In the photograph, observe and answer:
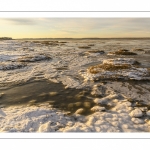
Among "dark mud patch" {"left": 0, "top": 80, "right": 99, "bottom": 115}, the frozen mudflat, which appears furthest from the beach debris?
"dark mud patch" {"left": 0, "top": 80, "right": 99, "bottom": 115}

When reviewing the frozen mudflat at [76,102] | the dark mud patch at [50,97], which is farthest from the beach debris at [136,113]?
the dark mud patch at [50,97]

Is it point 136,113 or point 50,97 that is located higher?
point 50,97

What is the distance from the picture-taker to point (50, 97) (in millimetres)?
7973

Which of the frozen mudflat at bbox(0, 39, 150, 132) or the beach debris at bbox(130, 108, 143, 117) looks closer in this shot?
the frozen mudflat at bbox(0, 39, 150, 132)

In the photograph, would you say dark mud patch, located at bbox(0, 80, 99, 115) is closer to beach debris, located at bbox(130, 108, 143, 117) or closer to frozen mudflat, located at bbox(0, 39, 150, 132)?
frozen mudflat, located at bbox(0, 39, 150, 132)

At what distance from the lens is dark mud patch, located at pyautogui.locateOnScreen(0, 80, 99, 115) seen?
7055mm

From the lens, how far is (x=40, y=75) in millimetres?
11945

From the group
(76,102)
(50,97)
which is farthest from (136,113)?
(50,97)

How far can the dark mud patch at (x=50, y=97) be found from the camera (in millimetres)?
7055

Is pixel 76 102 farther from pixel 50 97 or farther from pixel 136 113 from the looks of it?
pixel 136 113

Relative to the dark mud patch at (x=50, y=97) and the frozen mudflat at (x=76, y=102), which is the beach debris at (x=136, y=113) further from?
the dark mud patch at (x=50, y=97)
